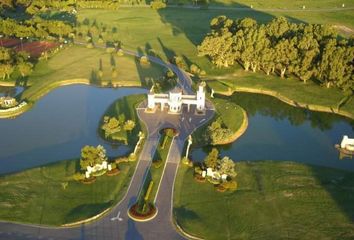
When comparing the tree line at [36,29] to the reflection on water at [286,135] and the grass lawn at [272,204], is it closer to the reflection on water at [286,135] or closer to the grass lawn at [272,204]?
the reflection on water at [286,135]

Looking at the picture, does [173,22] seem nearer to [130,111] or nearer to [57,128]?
[130,111]

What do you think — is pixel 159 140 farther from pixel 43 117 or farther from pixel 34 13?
pixel 34 13

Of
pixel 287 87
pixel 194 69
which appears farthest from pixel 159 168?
pixel 287 87

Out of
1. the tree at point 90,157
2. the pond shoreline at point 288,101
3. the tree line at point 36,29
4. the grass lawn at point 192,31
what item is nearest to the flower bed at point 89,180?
the tree at point 90,157

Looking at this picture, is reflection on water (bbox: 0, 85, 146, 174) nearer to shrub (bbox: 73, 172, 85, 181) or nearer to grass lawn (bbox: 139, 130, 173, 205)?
grass lawn (bbox: 139, 130, 173, 205)

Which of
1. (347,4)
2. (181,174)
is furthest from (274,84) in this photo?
(347,4)

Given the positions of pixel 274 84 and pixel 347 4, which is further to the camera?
pixel 347 4

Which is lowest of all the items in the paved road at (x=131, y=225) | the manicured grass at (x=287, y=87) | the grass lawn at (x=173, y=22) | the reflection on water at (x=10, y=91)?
the paved road at (x=131, y=225)
